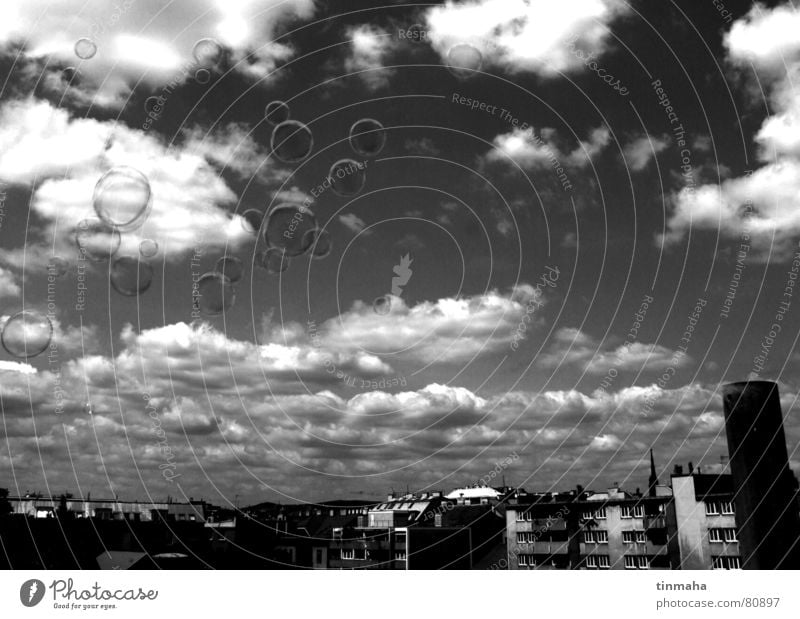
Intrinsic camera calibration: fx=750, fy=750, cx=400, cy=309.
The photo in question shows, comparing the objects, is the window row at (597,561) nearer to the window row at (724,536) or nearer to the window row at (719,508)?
the window row at (719,508)

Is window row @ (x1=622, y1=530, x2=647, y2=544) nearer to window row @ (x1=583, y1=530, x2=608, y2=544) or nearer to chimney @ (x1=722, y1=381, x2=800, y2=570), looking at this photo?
window row @ (x1=583, y1=530, x2=608, y2=544)

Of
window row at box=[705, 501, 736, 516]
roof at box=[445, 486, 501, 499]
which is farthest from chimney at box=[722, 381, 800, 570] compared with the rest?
roof at box=[445, 486, 501, 499]

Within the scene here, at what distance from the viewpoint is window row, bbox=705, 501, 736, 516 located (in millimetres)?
22614

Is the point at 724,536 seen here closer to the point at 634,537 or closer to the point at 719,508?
the point at 719,508

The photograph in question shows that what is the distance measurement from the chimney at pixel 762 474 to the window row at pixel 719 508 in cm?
558

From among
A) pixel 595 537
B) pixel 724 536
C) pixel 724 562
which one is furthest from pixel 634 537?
pixel 724 536

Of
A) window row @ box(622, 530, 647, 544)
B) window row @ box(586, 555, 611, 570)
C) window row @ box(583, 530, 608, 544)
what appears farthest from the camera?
window row @ box(586, 555, 611, 570)

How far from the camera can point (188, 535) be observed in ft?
59.5

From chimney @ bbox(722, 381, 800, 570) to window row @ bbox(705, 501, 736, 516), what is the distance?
5581mm

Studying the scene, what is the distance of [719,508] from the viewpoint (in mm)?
23953

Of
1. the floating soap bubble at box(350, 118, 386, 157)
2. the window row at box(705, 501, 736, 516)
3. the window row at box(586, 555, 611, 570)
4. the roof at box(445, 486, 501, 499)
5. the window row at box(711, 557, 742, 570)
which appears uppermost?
the floating soap bubble at box(350, 118, 386, 157)

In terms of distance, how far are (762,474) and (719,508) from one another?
8.05 meters

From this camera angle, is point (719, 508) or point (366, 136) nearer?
point (366, 136)
